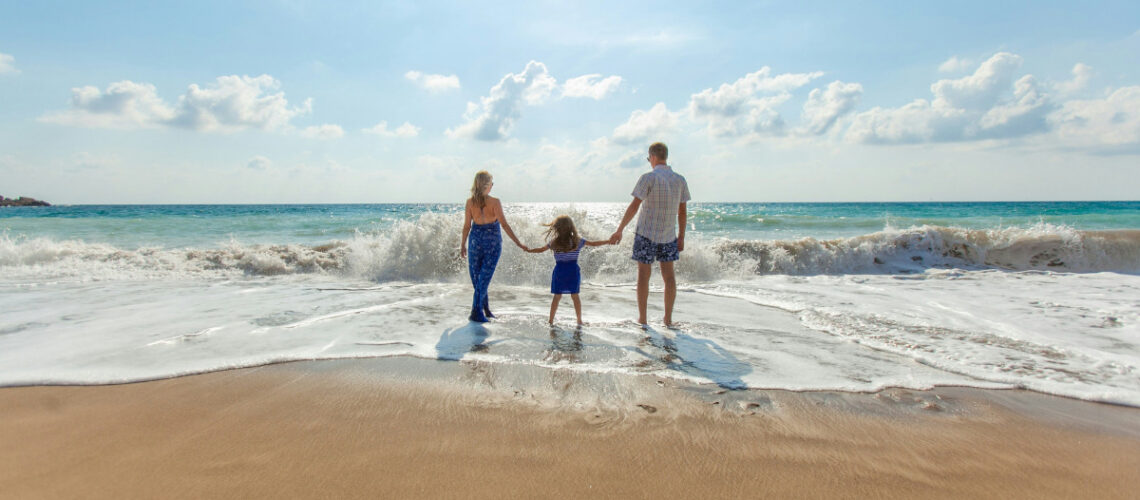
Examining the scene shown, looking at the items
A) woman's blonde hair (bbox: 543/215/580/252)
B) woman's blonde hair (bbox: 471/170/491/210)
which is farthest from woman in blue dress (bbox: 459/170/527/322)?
woman's blonde hair (bbox: 543/215/580/252)

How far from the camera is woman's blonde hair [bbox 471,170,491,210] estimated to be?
218 inches

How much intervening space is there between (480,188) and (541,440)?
3.43 meters

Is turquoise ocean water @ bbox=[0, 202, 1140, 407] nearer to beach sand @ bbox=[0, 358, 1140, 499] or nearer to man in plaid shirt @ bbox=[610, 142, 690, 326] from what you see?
beach sand @ bbox=[0, 358, 1140, 499]

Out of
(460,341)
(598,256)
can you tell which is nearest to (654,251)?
(460,341)

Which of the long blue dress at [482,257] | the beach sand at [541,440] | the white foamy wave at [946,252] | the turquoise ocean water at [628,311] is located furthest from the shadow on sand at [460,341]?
the white foamy wave at [946,252]

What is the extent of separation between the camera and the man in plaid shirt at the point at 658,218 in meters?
5.33

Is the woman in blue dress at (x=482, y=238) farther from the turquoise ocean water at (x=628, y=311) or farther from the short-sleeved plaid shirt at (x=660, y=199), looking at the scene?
the short-sleeved plaid shirt at (x=660, y=199)

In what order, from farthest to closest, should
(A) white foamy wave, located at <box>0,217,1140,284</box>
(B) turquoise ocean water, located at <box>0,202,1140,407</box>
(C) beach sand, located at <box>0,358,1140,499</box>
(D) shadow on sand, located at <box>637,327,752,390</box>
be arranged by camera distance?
(A) white foamy wave, located at <box>0,217,1140,284</box> < (B) turquoise ocean water, located at <box>0,202,1140,407</box> < (D) shadow on sand, located at <box>637,327,752,390</box> < (C) beach sand, located at <box>0,358,1140,499</box>

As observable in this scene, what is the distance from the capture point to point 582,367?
3.96m

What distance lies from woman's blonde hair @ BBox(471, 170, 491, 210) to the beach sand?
237cm

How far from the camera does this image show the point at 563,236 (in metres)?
5.36

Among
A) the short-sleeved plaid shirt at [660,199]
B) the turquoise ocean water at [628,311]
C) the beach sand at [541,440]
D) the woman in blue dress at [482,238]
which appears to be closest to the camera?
the beach sand at [541,440]

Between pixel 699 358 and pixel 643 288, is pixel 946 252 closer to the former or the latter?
pixel 643 288

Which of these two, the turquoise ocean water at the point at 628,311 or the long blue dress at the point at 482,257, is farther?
the long blue dress at the point at 482,257
